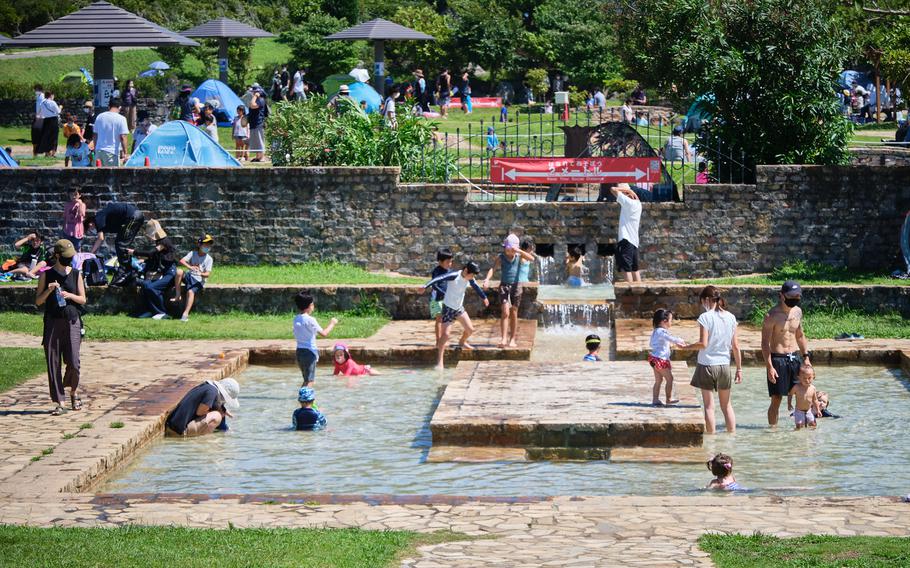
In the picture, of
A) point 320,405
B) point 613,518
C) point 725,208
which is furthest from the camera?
point 725,208

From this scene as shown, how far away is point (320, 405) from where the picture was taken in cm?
1530

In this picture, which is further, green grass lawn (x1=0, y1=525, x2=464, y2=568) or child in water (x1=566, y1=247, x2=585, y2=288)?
child in water (x1=566, y1=247, x2=585, y2=288)

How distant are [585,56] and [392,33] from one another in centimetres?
1083

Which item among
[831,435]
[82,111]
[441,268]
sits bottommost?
[831,435]

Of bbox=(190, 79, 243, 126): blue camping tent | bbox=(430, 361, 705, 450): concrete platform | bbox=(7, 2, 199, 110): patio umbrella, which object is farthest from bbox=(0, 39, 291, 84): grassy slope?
bbox=(430, 361, 705, 450): concrete platform

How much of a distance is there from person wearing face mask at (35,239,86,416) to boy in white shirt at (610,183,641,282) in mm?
9946

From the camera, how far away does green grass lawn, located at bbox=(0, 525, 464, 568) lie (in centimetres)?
864

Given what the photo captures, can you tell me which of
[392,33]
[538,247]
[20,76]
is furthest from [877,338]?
[20,76]

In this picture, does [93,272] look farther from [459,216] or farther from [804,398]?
[804,398]

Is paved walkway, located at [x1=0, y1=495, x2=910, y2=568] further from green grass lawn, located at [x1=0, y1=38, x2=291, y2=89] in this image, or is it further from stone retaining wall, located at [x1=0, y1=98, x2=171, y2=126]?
green grass lawn, located at [x1=0, y1=38, x2=291, y2=89]

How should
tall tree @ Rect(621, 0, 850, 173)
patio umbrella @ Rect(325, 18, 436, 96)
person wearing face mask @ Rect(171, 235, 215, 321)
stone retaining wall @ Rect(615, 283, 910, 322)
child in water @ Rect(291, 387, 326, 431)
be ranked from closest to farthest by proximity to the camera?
1. child in water @ Rect(291, 387, 326, 431)
2. stone retaining wall @ Rect(615, 283, 910, 322)
3. person wearing face mask @ Rect(171, 235, 215, 321)
4. tall tree @ Rect(621, 0, 850, 173)
5. patio umbrella @ Rect(325, 18, 436, 96)

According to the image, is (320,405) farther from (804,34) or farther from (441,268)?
(804,34)

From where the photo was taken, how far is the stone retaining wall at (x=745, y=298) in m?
19.5

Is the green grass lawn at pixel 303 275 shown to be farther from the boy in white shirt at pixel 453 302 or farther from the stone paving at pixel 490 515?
the stone paving at pixel 490 515
